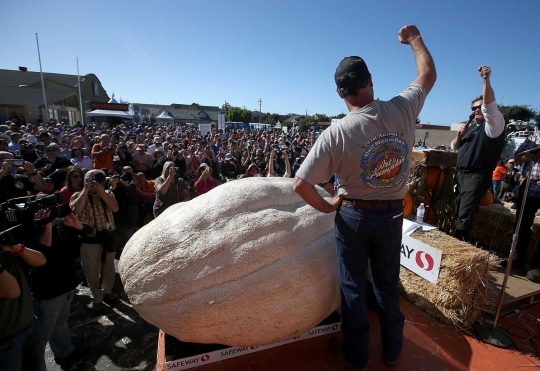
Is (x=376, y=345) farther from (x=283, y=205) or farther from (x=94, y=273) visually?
(x=94, y=273)

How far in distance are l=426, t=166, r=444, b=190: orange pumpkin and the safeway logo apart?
1583 mm

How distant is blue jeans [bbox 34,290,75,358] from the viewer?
2.82 meters

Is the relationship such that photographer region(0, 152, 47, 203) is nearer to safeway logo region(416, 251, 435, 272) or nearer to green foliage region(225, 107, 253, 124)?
safeway logo region(416, 251, 435, 272)

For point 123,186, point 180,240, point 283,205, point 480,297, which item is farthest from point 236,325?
point 123,186

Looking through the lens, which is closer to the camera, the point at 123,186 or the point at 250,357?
the point at 250,357

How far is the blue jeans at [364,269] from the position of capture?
1.94 metres

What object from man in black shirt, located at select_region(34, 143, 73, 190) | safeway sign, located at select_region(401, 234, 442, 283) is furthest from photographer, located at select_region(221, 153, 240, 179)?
safeway sign, located at select_region(401, 234, 442, 283)

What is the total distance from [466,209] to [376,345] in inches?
85.5

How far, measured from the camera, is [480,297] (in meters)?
2.83

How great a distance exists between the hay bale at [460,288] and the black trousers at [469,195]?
0.70 m

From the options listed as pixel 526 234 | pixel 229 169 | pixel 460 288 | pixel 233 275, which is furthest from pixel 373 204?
pixel 229 169

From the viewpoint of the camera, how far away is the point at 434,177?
4.22 meters

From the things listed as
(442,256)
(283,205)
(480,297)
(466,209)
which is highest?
(283,205)

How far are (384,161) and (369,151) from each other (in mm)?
128
